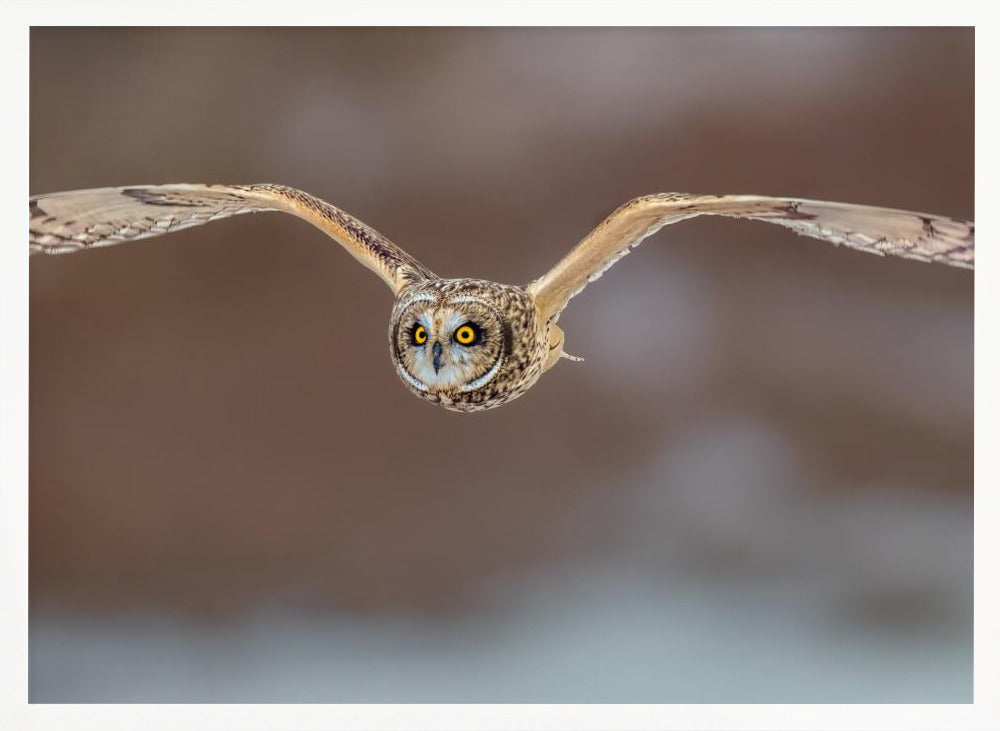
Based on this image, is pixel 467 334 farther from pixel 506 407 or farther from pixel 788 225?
pixel 788 225

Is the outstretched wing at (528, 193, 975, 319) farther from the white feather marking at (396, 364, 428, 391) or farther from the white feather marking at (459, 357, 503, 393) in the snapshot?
the white feather marking at (396, 364, 428, 391)

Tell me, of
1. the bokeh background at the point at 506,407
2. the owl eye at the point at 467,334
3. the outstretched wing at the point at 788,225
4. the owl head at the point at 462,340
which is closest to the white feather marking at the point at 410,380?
the owl head at the point at 462,340

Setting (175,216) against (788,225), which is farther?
(175,216)

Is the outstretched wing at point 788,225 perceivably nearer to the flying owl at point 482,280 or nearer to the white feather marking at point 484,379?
the flying owl at point 482,280

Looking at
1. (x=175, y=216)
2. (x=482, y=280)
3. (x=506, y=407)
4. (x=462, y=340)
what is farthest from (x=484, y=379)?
(x=175, y=216)

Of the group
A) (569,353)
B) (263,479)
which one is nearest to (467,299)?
(569,353)
